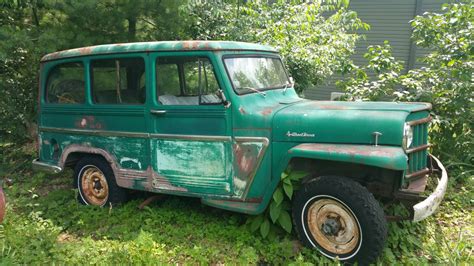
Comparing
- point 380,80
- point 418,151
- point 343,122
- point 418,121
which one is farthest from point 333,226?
point 380,80

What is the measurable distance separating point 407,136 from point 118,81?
3.14 meters

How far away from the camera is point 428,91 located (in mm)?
5273

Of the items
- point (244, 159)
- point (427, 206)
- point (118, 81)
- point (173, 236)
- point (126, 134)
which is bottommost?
point (173, 236)

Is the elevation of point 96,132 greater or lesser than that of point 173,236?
greater

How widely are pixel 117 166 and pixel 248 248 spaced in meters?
1.92

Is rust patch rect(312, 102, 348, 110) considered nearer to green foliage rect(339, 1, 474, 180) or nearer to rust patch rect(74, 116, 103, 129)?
green foliage rect(339, 1, 474, 180)

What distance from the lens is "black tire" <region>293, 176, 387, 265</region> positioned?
313 cm

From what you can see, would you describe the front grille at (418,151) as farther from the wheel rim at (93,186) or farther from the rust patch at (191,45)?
the wheel rim at (93,186)

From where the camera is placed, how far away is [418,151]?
3465 mm

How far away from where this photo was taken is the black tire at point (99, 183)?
4652 millimetres

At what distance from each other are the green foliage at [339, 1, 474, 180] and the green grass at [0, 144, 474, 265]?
1.87 ft

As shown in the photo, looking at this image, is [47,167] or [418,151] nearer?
[418,151]

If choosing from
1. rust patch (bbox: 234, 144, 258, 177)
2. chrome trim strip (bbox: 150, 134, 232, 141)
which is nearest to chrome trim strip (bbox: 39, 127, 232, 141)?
chrome trim strip (bbox: 150, 134, 232, 141)

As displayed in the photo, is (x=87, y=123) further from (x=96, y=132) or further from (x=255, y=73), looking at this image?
(x=255, y=73)
